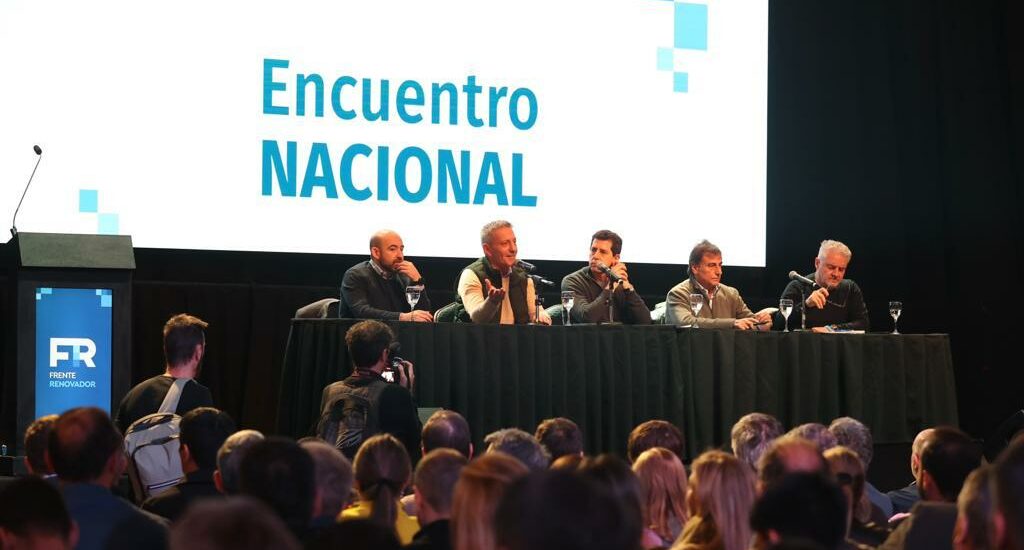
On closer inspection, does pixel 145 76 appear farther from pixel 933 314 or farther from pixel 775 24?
pixel 933 314

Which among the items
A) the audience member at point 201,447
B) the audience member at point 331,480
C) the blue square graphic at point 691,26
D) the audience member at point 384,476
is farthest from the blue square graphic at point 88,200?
the audience member at point 331,480

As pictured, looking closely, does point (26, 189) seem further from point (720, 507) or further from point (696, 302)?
point (720, 507)

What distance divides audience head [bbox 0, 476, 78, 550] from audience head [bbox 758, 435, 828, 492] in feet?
5.08

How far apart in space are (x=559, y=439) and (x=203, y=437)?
46.4 inches

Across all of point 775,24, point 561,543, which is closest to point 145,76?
point 775,24

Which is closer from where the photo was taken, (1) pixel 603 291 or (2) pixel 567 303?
(2) pixel 567 303

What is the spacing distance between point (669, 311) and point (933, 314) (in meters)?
3.57

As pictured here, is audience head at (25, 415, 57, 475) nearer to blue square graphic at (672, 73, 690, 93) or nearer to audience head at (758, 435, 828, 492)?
audience head at (758, 435, 828, 492)

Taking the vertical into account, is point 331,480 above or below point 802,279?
below

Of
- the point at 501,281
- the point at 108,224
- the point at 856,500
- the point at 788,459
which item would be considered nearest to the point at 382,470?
the point at 788,459

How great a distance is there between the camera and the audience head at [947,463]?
3.73 meters

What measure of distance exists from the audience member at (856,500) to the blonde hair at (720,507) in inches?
22.7

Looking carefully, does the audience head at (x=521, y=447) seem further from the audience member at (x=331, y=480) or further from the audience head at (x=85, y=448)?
the audience head at (x=85, y=448)

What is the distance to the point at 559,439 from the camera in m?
4.50
